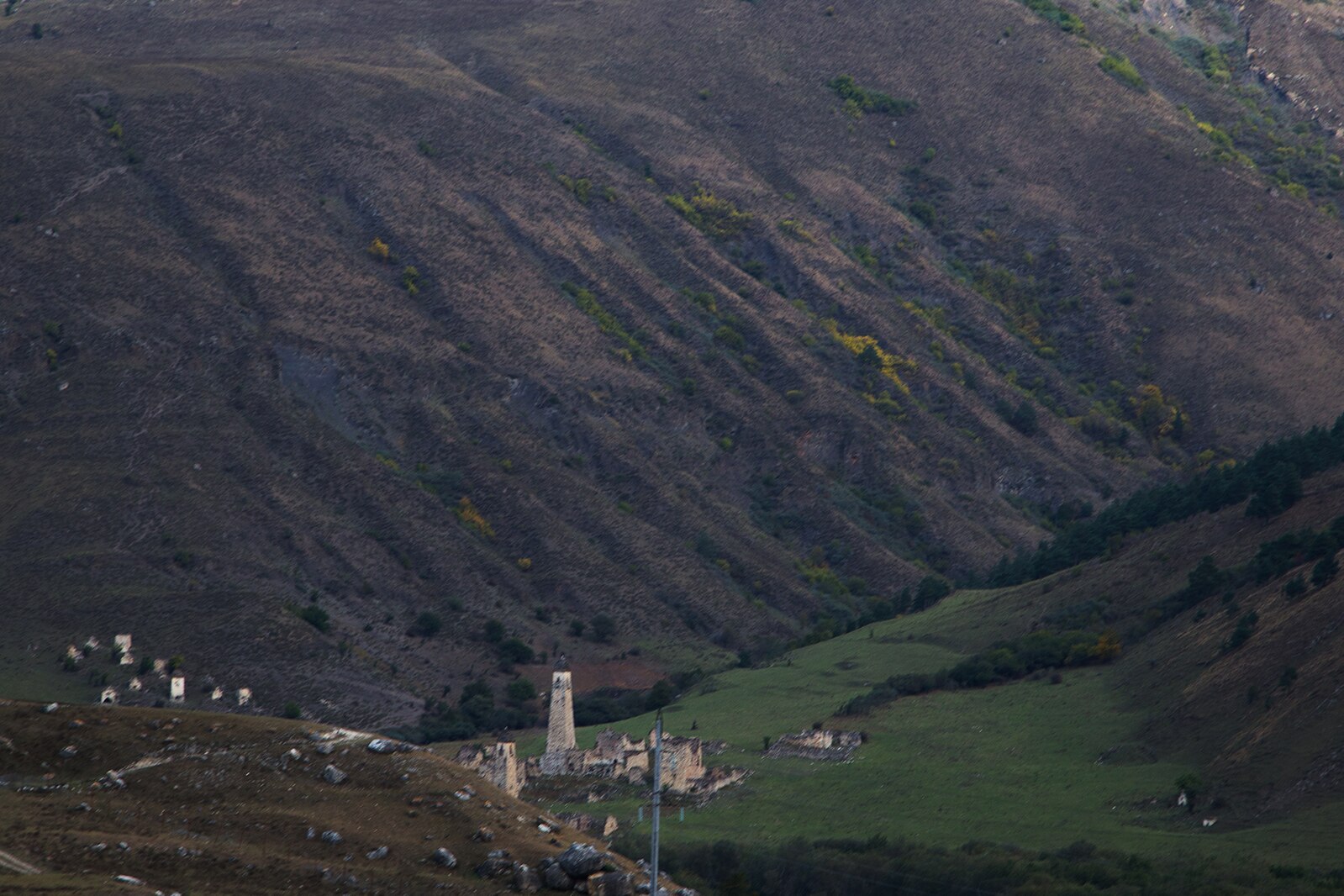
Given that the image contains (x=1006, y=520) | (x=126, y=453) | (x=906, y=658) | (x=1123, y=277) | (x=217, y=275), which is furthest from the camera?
(x=1123, y=277)

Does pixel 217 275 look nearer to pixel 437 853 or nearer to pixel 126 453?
pixel 126 453

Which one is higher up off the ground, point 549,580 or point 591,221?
point 591,221

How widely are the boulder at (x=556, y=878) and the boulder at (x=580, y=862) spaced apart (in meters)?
0.10

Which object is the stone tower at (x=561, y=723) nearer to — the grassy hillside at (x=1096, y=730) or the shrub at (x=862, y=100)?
the grassy hillside at (x=1096, y=730)

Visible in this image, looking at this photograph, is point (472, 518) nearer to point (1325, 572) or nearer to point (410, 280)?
point (410, 280)

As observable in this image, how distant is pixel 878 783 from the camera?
57312mm

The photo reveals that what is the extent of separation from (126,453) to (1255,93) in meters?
106

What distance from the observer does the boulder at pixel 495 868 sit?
31.5 meters

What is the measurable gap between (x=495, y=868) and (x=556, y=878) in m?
0.96

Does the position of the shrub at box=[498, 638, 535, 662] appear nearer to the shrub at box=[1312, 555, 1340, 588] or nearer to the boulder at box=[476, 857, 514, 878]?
the shrub at box=[1312, 555, 1340, 588]

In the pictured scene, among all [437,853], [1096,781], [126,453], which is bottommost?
[126,453]

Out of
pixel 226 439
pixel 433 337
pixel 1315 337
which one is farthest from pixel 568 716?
pixel 1315 337

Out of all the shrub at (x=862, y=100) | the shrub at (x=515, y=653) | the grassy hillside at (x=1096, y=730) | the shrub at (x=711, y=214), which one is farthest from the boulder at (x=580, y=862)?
the shrub at (x=862, y=100)

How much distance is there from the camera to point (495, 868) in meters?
31.6
